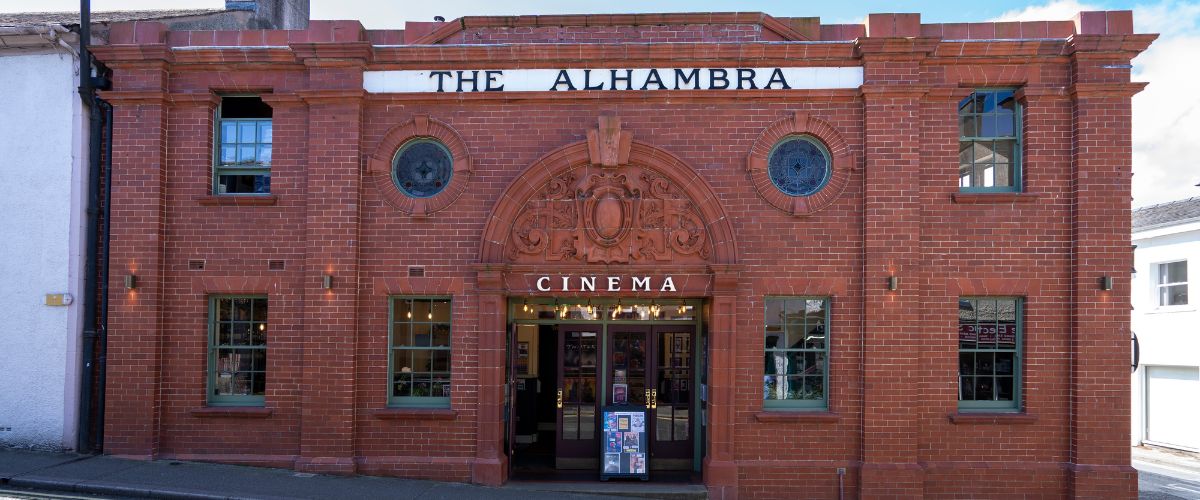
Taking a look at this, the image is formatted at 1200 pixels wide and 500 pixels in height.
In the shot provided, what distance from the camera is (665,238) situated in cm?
1013

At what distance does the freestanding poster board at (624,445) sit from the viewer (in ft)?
→ 34.1

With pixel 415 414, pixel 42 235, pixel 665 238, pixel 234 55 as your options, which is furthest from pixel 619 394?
pixel 42 235

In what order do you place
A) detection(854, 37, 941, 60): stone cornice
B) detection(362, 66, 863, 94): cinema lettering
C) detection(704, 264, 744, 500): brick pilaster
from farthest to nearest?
detection(362, 66, 863, 94): cinema lettering → detection(704, 264, 744, 500): brick pilaster → detection(854, 37, 941, 60): stone cornice

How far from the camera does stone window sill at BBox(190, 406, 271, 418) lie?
404 inches

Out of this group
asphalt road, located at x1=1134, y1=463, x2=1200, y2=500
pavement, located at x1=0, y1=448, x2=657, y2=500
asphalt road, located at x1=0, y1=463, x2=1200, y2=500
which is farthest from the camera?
asphalt road, located at x1=1134, y1=463, x2=1200, y2=500

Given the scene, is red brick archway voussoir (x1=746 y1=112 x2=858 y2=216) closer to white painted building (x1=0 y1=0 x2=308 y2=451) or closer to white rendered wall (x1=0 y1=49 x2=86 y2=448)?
white painted building (x1=0 y1=0 x2=308 y2=451)

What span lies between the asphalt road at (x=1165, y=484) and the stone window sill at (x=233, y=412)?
497 inches

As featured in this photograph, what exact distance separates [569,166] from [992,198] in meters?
5.68

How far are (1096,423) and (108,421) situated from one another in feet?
43.5

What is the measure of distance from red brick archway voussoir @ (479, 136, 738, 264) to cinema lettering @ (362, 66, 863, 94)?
87 cm

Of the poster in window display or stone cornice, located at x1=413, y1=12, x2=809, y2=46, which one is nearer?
stone cornice, located at x1=413, y1=12, x2=809, y2=46

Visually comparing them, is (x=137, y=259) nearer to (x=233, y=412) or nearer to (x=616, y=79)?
(x=233, y=412)

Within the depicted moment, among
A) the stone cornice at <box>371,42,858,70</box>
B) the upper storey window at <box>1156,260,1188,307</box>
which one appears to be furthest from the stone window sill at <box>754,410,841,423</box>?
the upper storey window at <box>1156,260,1188,307</box>

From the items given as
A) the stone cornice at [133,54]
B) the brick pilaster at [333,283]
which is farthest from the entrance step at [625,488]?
the stone cornice at [133,54]
